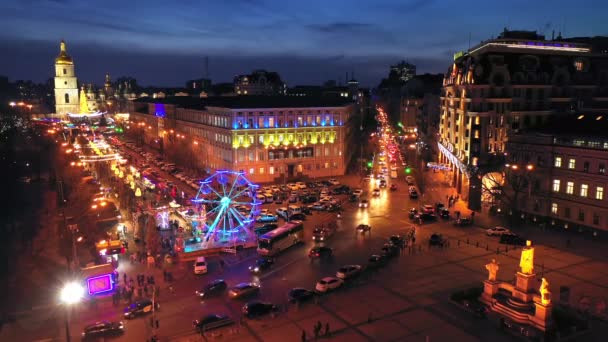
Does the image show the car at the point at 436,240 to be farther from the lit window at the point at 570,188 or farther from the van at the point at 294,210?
the van at the point at 294,210

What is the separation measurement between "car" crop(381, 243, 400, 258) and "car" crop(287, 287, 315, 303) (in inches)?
389

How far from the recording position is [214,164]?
79938mm

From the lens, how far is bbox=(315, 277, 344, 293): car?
109 ft

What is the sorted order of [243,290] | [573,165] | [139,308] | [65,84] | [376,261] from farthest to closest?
[65,84], [573,165], [376,261], [243,290], [139,308]

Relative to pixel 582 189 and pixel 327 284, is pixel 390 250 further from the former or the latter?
pixel 582 189

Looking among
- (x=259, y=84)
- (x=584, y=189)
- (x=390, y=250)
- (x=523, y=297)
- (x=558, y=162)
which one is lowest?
(x=390, y=250)

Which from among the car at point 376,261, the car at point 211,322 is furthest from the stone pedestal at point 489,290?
the car at point 211,322

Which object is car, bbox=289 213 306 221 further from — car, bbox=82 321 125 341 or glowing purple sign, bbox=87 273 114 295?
car, bbox=82 321 125 341

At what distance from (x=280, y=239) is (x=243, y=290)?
10.3 m

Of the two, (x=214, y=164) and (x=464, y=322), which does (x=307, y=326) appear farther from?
(x=214, y=164)

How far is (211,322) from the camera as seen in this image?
2808 centimetres

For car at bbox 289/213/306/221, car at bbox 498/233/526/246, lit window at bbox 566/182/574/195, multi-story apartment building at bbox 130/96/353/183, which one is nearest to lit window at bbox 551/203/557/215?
lit window at bbox 566/182/574/195

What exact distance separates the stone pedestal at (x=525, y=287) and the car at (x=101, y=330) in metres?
24.2

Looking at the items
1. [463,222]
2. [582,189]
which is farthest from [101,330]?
[582,189]
